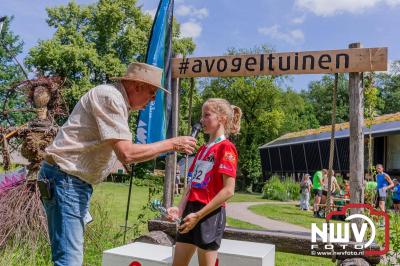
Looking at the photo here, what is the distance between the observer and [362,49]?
4859 mm

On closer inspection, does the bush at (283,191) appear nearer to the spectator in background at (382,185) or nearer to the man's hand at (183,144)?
the spectator in background at (382,185)

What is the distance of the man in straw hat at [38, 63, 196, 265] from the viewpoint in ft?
8.52

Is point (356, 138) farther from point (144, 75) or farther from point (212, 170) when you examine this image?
point (144, 75)

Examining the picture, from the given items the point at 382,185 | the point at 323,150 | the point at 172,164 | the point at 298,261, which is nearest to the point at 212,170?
the point at 172,164

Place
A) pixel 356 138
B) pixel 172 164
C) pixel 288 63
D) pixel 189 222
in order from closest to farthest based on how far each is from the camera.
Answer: pixel 189 222 → pixel 356 138 → pixel 288 63 → pixel 172 164

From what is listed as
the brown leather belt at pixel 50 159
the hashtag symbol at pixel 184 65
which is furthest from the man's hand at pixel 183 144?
the hashtag symbol at pixel 184 65

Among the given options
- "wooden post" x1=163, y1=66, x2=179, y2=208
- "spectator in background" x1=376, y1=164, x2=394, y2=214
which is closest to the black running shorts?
"wooden post" x1=163, y1=66, x2=179, y2=208

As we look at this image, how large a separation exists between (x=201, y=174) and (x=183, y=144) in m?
0.55

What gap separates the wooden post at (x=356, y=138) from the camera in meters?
4.86

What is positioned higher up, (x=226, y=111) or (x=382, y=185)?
(x=226, y=111)

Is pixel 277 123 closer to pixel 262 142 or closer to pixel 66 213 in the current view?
pixel 262 142

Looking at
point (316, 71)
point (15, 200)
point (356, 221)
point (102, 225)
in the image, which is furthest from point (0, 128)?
point (356, 221)

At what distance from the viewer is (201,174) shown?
333cm

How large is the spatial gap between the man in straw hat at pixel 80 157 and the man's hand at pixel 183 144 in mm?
97
